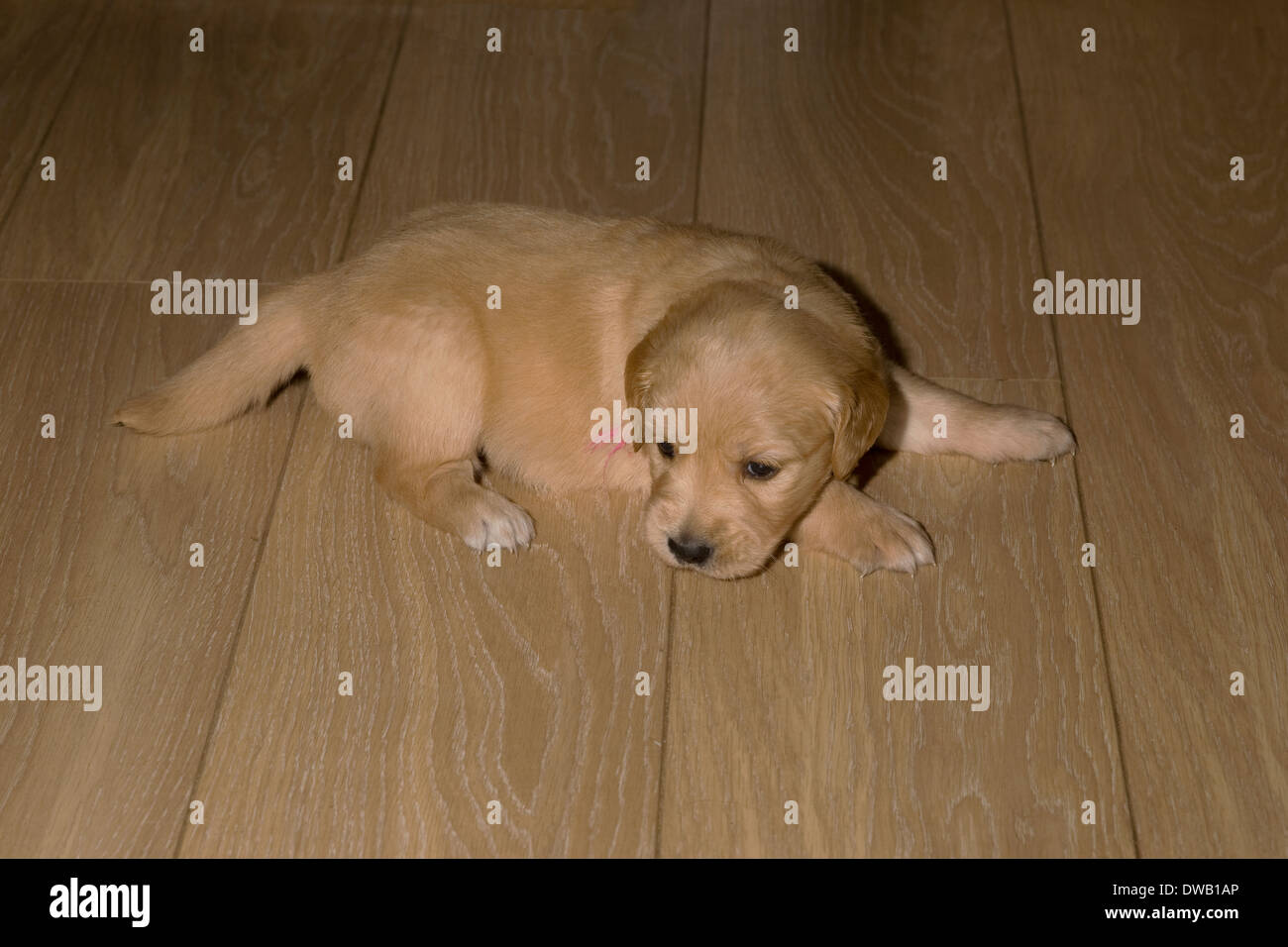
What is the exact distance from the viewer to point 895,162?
3303 mm

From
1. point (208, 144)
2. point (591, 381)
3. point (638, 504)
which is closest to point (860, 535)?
point (638, 504)

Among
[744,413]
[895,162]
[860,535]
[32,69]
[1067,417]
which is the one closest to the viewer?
[744,413]

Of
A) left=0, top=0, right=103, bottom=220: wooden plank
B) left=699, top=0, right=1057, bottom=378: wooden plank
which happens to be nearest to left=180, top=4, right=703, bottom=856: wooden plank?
left=699, top=0, right=1057, bottom=378: wooden plank

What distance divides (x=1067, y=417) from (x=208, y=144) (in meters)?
2.10

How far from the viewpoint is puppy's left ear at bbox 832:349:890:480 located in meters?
2.07

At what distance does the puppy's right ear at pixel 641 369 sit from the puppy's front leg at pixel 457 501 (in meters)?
0.38

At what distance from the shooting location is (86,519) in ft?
8.13

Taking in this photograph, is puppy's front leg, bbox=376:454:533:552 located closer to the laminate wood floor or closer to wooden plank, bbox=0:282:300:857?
the laminate wood floor

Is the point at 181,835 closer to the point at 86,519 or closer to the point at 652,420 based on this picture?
the point at 86,519

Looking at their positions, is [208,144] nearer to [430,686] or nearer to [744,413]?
[430,686]

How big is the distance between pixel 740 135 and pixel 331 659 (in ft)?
5.77

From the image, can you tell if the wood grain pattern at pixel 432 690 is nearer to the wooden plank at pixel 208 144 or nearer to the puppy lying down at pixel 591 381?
the puppy lying down at pixel 591 381

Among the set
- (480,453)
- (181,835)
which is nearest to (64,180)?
(480,453)

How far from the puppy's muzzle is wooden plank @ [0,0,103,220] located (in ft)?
6.30
